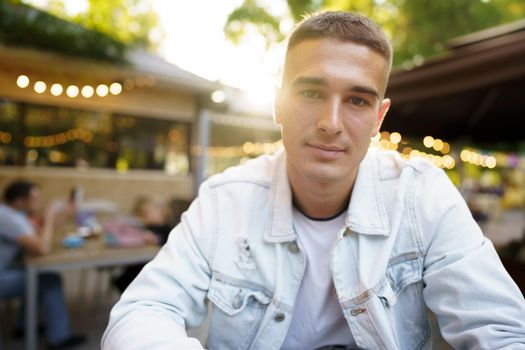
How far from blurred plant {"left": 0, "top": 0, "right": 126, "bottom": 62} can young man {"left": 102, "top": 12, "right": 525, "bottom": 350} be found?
19.7ft

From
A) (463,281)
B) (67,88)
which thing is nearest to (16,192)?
(463,281)

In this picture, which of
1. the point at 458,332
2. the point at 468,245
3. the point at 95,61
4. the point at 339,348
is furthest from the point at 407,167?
the point at 95,61

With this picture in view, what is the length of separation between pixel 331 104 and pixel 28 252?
9.17 feet

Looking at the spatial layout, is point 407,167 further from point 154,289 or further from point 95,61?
point 95,61

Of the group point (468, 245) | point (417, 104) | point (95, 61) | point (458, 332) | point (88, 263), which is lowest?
point (88, 263)

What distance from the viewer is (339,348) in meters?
1.29

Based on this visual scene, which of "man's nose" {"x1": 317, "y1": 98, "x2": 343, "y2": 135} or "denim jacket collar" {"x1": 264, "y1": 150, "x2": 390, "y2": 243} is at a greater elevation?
"man's nose" {"x1": 317, "y1": 98, "x2": 343, "y2": 135}

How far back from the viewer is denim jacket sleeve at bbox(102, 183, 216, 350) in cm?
108

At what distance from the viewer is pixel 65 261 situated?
2941 mm

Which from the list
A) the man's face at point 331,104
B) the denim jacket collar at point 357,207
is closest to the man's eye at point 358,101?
the man's face at point 331,104

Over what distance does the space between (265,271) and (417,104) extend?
2737 millimetres

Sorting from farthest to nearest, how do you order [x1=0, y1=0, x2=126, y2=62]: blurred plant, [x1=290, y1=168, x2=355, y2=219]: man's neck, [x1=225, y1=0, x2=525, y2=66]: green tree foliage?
1. [x1=225, y1=0, x2=525, y2=66]: green tree foliage
2. [x1=0, y1=0, x2=126, y2=62]: blurred plant
3. [x1=290, y1=168, x2=355, y2=219]: man's neck

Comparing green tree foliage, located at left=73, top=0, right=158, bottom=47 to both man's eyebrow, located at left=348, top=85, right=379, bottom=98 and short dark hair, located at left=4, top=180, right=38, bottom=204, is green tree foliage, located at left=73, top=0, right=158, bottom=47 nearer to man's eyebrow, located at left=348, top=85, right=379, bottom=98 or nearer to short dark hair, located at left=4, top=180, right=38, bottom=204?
short dark hair, located at left=4, top=180, right=38, bottom=204

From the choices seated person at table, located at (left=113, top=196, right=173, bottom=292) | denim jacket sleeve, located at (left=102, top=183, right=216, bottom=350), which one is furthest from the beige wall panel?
denim jacket sleeve, located at (left=102, top=183, right=216, bottom=350)
